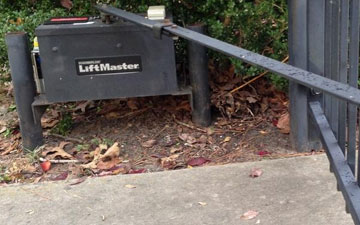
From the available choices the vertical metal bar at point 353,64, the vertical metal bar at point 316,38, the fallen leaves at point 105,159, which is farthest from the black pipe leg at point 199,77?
the vertical metal bar at point 353,64

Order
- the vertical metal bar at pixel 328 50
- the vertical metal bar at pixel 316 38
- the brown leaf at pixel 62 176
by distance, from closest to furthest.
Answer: the vertical metal bar at pixel 328 50 → the vertical metal bar at pixel 316 38 → the brown leaf at pixel 62 176

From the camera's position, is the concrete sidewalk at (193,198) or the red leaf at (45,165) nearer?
the concrete sidewalk at (193,198)

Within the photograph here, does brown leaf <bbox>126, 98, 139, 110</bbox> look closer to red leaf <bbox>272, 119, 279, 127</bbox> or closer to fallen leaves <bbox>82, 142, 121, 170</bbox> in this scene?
fallen leaves <bbox>82, 142, 121, 170</bbox>

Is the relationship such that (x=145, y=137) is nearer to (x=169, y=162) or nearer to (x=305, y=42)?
(x=169, y=162)

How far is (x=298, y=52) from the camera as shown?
343 centimetres

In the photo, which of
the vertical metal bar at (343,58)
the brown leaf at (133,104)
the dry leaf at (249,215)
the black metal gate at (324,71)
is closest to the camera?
the black metal gate at (324,71)

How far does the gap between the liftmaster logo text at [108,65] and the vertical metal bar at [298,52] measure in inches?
39.5

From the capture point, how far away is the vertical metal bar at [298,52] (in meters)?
3.37

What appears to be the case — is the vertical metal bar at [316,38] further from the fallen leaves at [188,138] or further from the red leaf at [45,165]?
the red leaf at [45,165]

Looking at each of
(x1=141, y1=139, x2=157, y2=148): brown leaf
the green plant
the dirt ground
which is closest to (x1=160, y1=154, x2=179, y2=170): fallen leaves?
the dirt ground

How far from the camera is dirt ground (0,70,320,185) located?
3793 millimetres

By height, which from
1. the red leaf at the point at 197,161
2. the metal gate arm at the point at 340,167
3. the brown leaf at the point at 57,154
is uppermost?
the metal gate arm at the point at 340,167

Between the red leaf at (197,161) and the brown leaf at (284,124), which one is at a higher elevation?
the brown leaf at (284,124)

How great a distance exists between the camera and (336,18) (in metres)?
2.67
